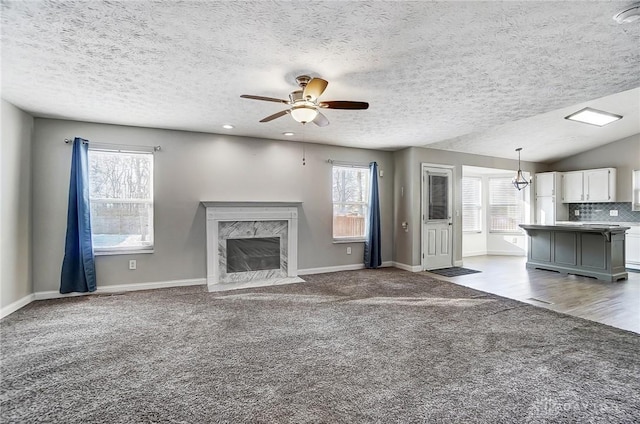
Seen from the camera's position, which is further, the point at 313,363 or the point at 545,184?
the point at 545,184

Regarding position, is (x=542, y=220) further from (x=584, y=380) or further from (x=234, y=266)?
(x=234, y=266)

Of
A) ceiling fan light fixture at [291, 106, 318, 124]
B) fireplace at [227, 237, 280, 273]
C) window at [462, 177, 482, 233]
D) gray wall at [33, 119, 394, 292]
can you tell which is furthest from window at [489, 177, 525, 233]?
ceiling fan light fixture at [291, 106, 318, 124]

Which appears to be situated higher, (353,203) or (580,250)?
(353,203)

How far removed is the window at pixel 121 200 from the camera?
4484mm

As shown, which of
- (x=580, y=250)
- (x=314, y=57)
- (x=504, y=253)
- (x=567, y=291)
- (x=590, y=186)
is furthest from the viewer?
(x=504, y=253)

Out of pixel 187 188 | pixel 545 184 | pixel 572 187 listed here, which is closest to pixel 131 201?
pixel 187 188

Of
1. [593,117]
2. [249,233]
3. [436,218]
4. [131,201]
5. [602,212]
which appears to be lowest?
[249,233]

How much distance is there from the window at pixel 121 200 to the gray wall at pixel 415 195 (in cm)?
456

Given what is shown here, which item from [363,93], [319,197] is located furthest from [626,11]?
[319,197]

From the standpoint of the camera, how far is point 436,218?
6277 mm

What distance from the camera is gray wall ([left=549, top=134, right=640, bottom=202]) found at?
6555 millimetres

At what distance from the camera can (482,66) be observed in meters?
2.74

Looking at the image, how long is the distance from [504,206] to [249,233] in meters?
6.84

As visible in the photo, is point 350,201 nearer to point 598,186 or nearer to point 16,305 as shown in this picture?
point 16,305
